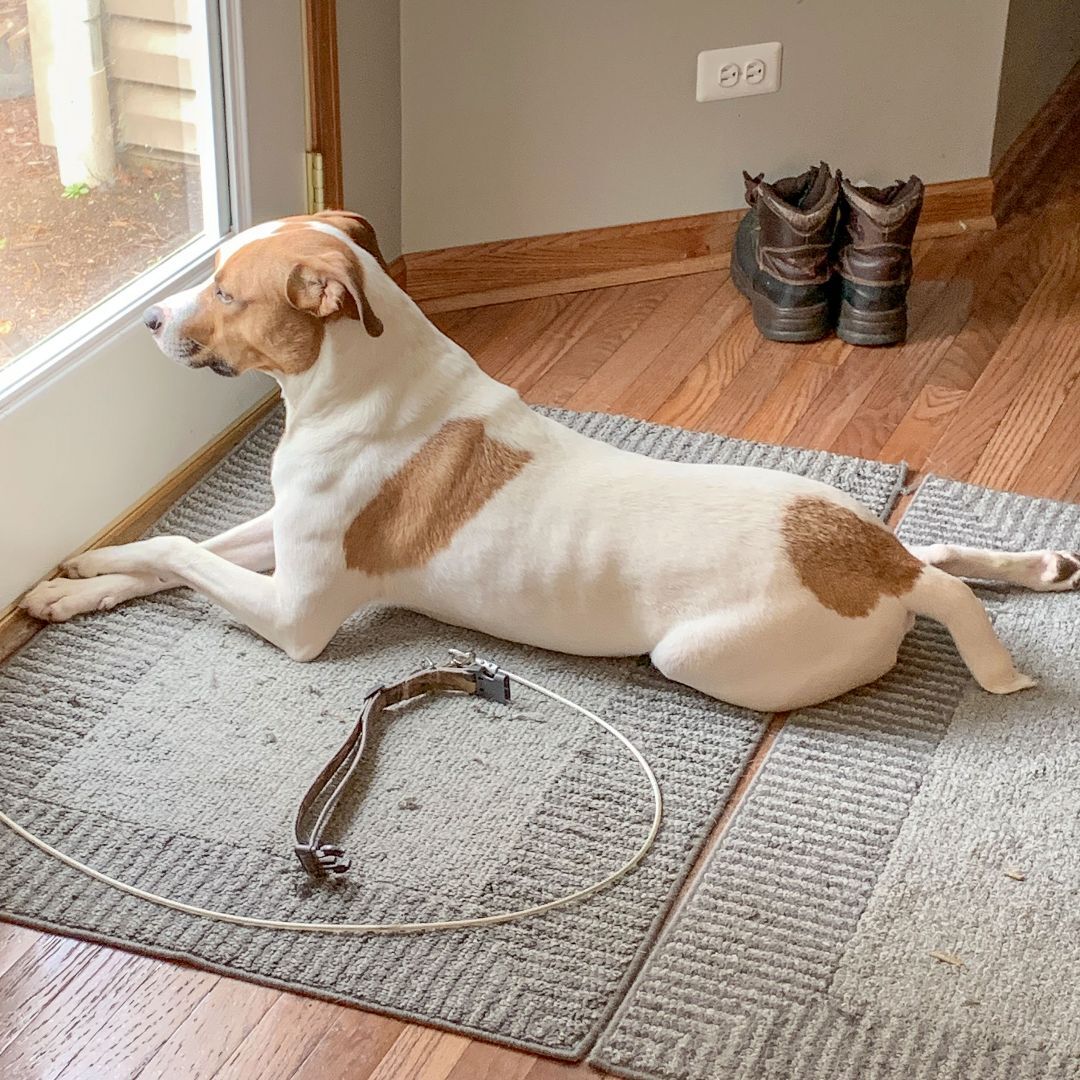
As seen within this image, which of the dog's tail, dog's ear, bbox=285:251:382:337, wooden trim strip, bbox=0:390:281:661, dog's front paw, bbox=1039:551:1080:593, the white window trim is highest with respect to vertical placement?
dog's ear, bbox=285:251:382:337

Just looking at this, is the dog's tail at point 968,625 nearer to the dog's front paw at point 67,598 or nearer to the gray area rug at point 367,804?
the gray area rug at point 367,804

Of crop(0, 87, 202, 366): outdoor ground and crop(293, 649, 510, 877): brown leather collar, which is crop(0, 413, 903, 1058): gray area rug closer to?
crop(293, 649, 510, 877): brown leather collar

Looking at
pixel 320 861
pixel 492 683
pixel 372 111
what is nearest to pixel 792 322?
pixel 372 111

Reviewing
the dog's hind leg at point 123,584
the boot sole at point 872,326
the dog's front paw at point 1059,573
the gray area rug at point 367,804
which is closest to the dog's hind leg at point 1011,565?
the dog's front paw at point 1059,573

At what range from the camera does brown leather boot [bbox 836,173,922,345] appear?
279 centimetres

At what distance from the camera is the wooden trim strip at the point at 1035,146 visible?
3.40 meters

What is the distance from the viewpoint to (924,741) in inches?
77.2

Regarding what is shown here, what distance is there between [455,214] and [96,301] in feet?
2.90

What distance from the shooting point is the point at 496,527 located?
1978 millimetres

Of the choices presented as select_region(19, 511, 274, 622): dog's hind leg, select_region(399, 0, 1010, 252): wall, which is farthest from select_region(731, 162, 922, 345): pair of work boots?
select_region(19, 511, 274, 622): dog's hind leg

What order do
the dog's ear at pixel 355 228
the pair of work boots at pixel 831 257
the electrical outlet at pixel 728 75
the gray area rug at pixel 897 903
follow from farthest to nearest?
the electrical outlet at pixel 728 75 → the pair of work boots at pixel 831 257 → the dog's ear at pixel 355 228 → the gray area rug at pixel 897 903

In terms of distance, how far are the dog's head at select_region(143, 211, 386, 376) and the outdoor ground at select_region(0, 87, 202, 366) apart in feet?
0.97

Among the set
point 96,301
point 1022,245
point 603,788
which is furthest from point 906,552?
point 1022,245

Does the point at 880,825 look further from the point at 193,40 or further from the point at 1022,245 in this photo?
the point at 1022,245
